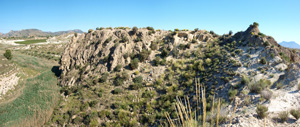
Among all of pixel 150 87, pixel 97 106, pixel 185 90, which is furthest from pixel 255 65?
pixel 97 106

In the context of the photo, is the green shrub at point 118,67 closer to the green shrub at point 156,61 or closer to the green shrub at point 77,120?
the green shrub at point 156,61

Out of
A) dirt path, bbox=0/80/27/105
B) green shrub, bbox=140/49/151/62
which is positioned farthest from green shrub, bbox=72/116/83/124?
green shrub, bbox=140/49/151/62

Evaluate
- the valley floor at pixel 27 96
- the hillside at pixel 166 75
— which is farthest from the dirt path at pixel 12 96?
the hillside at pixel 166 75

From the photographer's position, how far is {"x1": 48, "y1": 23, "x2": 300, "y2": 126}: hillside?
1179 cm

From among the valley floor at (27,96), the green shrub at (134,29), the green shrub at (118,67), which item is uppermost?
the green shrub at (134,29)

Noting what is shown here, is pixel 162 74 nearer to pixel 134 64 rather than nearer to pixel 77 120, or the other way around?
pixel 134 64

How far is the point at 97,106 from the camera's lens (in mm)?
17062

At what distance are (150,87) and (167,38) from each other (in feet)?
40.2

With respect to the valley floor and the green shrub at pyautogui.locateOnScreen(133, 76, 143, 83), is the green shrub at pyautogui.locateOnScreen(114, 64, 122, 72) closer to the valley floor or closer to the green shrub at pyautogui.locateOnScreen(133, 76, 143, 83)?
the green shrub at pyautogui.locateOnScreen(133, 76, 143, 83)

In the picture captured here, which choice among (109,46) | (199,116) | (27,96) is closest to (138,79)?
(109,46)

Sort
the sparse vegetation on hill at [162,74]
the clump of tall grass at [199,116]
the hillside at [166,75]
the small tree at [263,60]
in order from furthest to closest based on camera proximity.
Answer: the small tree at [263,60] → the sparse vegetation on hill at [162,74] → the hillside at [166,75] → the clump of tall grass at [199,116]

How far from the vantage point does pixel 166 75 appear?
20500 millimetres

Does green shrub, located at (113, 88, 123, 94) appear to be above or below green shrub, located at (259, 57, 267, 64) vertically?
below

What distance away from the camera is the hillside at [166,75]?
38.7 feet
